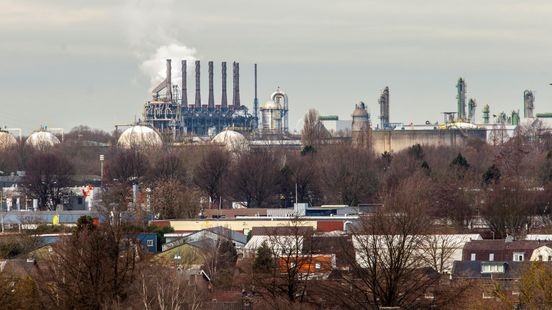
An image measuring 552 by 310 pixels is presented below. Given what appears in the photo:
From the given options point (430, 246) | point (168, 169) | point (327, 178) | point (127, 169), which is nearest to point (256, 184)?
point (327, 178)

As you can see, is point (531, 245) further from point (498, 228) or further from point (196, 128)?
point (196, 128)

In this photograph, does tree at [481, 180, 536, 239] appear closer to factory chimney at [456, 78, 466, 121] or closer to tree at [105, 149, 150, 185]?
tree at [105, 149, 150, 185]

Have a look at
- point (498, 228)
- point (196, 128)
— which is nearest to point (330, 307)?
point (498, 228)

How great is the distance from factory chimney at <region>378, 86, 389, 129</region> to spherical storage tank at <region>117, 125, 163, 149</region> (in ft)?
94.9

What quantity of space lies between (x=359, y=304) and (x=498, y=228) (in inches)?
1298

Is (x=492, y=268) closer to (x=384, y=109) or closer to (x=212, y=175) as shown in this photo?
(x=212, y=175)

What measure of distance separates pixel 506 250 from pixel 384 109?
A: 127m

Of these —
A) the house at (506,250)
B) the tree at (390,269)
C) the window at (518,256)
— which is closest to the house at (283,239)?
the tree at (390,269)

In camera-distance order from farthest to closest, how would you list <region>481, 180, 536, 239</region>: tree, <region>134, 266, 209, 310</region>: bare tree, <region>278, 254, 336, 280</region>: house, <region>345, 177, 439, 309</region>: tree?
<region>481, 180, 536, 239</region>: tree < <region>278, 254, 336, 280</region>: house < <region>134, 266, 209, 310</region>: bare tree < <region>345, 177, 439, 309</region>: tree

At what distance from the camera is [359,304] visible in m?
41.0

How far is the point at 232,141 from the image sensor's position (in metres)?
161

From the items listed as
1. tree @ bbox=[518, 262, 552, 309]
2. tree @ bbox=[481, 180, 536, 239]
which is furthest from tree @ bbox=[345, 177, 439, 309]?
A: tree @ bbox=[481, 180, 536, 239]

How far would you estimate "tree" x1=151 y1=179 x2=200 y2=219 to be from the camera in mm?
87938

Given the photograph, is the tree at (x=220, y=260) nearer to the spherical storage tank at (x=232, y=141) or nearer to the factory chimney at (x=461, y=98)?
the spherical storage tank at (x=232, y=141)
